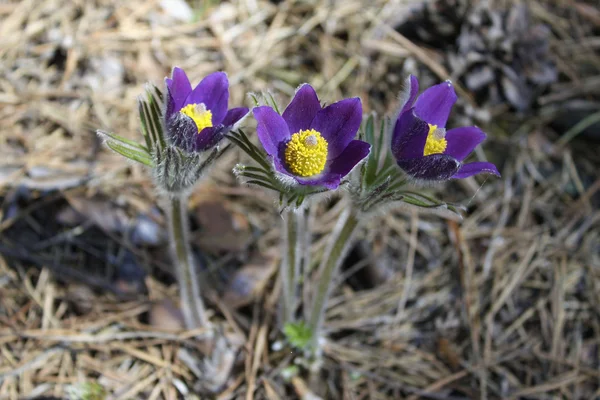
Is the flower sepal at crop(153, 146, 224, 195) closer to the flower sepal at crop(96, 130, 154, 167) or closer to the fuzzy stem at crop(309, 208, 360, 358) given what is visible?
the flower sepal at crop(96, 130, 154, 167)

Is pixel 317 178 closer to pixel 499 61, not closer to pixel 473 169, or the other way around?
pixel 473 169

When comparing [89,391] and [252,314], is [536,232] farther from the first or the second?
[89,391]

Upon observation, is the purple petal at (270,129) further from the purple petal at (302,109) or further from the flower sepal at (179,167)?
the flower sepal at (179,167)

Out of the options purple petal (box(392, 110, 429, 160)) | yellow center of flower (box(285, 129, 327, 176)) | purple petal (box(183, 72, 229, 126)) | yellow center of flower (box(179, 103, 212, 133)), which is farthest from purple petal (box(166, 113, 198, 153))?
purple petal (box(392, 110, 429, 160))

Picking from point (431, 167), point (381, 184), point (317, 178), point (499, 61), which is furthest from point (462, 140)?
point (499, 61)

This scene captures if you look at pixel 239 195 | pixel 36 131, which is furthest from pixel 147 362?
pixel 36 131

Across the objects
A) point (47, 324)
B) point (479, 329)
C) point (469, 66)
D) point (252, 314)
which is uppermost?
Result: point (469, 66)
